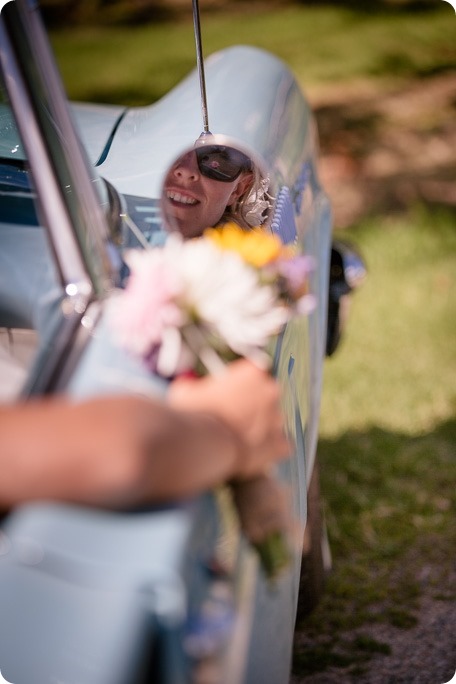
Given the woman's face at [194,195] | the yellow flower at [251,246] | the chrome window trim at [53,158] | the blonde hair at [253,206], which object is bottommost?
the blonde hair at [253,206]

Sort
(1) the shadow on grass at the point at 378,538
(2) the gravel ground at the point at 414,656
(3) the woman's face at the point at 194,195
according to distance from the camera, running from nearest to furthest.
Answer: (3) the woman's face at the point at 194,195 < (2) the gravel ground at the point at 414,656 < (1) the shadow on grass at the point at 378,538

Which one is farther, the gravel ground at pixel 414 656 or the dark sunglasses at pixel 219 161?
the gravel ground at pixel 414 656

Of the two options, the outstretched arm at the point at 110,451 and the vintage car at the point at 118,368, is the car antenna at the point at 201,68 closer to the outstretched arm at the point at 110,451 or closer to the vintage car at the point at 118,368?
the vintage car at the point at 118,368

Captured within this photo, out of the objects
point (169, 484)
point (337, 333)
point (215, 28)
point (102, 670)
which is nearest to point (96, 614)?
point (102, 670)

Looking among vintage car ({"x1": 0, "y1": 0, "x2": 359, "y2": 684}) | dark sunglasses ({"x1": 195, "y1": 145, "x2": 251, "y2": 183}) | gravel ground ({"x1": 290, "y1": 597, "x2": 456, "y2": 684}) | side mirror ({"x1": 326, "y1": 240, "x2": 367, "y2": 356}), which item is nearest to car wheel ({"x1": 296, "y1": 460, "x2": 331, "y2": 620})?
vintage car ({"x1": 0, "y1": 0, "x2": 359, "y2": 684})

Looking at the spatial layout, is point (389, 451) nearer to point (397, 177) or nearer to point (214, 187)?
point (214, 187)

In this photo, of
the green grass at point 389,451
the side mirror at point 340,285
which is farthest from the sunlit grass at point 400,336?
the side mirror at point 340,285

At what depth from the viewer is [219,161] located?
1803 mm

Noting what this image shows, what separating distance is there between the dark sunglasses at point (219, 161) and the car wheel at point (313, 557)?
90cm

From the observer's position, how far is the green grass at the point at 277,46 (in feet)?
23.3

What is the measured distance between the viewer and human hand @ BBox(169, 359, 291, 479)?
3.98 feet

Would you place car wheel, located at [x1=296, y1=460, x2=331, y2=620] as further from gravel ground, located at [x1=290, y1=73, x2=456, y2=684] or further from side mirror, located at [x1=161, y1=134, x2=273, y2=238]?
side mirror, located at [x1=161, y1=134, x2=273, y2=238]

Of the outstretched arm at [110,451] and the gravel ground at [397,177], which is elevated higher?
the outstretched arm at [110,451]

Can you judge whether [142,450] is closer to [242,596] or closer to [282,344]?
[242,596]
